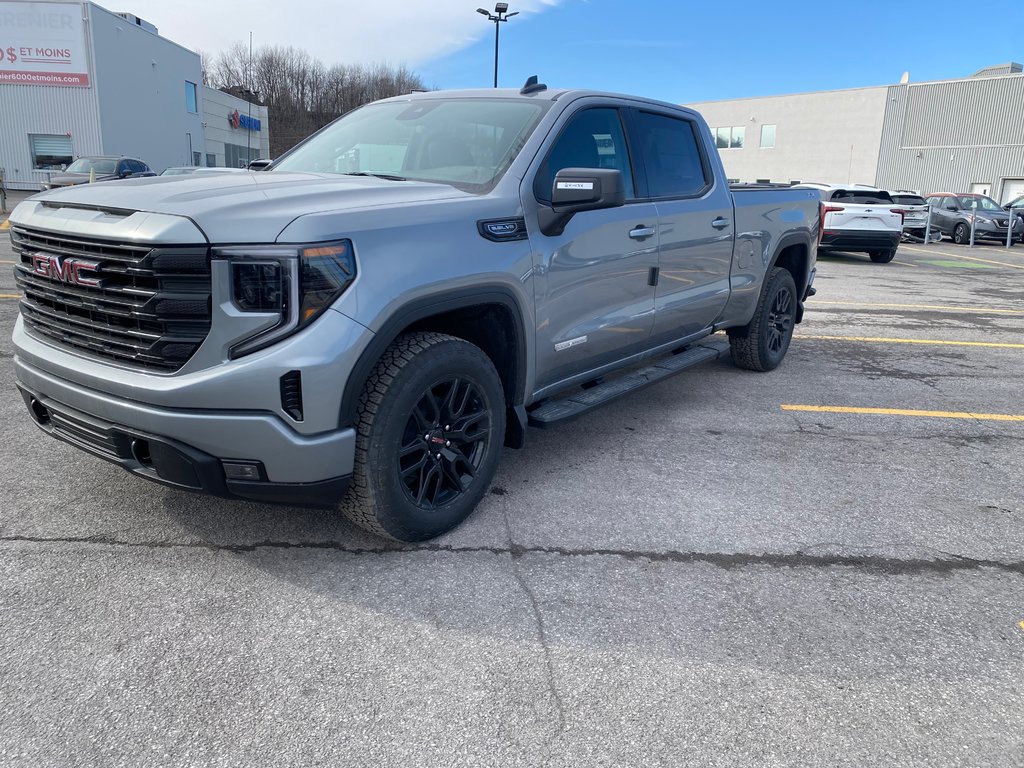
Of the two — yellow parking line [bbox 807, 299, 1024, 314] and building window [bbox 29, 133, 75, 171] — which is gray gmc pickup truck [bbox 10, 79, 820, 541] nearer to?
yellow parking line [bbox 807, 299, 1024, 314]

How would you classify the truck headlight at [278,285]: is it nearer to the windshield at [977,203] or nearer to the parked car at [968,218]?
the parked car at [968,218]

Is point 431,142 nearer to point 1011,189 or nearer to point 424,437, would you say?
point 424,437

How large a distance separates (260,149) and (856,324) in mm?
55674

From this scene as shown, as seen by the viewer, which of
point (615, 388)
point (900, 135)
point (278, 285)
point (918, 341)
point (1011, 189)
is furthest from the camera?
point (900, 135)

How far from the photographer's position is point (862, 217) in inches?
658

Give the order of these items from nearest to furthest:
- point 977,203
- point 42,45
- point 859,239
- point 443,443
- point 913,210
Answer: point 443,443 < point 859,239 < point 913,210 < point 977,203 < point 42,45

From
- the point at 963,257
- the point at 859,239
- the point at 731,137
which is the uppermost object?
the point at 731,137

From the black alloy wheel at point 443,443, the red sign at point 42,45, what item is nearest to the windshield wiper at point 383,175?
the black alloy wheel at point 443,443

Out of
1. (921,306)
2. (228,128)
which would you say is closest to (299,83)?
(228,128)

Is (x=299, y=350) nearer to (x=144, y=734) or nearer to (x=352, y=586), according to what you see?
(x=352, y=586)

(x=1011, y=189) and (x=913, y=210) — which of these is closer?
(x=913, y=210)

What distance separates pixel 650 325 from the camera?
15.1 ft

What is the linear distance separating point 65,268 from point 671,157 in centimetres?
346

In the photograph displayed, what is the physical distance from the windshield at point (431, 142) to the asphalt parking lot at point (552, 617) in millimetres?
1633
